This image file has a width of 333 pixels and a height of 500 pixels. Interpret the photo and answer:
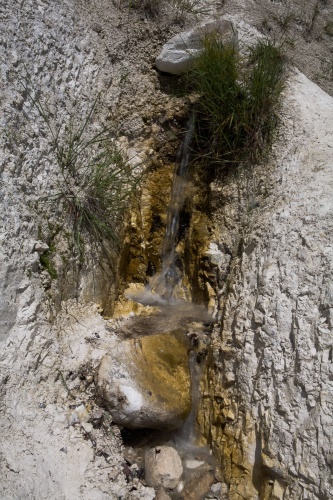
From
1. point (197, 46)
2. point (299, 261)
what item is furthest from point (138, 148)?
point (299, 261)

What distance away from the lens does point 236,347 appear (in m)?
2.80

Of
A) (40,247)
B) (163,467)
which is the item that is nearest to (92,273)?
(40,247)

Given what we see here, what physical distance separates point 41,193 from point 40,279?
57cm

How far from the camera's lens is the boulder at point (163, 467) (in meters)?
2.61

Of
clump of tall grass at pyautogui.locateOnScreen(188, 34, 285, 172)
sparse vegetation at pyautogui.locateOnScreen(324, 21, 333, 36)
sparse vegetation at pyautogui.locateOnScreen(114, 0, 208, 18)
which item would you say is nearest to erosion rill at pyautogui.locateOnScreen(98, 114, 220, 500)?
clump of tall grass at pyautogui.locateOnScreen(188, 34, 285, 172)

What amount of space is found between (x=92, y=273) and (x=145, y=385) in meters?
0.88

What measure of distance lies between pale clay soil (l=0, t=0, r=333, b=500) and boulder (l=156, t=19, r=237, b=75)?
0.15 meters

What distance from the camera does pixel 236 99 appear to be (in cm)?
336

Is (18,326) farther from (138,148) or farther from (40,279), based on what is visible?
(138,148)

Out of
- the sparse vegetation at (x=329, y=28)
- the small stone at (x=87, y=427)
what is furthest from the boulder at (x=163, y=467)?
the sparse vegetation at (x=329, y=28)

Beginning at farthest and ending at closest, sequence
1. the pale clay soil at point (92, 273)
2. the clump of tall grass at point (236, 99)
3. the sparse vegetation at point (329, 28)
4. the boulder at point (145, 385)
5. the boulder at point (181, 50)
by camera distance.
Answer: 1. the sparse vegetation at point (329, 28)
2. the boulder at point (181, 50)
3. the clump of tall grass at point (236, 99)
4. the boulder at point (145, 385)
5. the pale clay soil at point (92, 273)

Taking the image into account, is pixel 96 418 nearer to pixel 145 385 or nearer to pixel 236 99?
pixel 145 385

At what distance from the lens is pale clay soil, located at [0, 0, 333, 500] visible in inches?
90.0

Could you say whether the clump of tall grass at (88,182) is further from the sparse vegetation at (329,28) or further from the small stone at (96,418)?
the sparse vegetation at (329,28)
